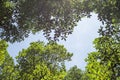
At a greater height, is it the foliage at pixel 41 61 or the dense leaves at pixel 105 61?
the foliage at pixel 41 61

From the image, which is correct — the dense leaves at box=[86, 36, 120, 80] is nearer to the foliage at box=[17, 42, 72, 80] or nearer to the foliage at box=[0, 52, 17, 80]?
the foliage at box=[17, 42, 72, 80]

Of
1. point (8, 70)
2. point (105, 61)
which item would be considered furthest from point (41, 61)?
point (105, 61)

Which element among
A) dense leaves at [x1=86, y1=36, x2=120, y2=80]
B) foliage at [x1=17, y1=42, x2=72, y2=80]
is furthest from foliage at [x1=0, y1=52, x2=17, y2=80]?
dense leaves at [x1=86, y1=36, x2=120, y2=80]

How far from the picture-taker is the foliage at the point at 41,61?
47.3m

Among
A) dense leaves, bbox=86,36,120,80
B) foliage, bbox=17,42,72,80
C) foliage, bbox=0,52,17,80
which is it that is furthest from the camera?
foliage, bbox=0,52,17,80

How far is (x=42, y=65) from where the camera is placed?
47.2m

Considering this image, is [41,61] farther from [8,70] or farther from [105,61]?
[105,61]

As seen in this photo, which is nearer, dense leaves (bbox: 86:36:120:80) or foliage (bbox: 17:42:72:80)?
dense leaves (bbox: 86:36:120:80)

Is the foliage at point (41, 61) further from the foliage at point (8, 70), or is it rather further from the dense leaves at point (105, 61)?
the dense leaves at point (105, 61)

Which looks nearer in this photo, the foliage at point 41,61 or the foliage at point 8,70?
the foliage at point 41,61

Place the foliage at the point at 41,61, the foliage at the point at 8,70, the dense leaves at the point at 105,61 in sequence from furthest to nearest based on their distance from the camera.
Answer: the foliage at the point at 8,70 → the foliage at the point at 41,61 → the dense leaves at the point at 105,61

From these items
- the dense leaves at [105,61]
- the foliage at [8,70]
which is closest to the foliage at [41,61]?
the foliage at [8,70]

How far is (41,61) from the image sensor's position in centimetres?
4825

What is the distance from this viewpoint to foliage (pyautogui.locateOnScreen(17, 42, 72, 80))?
47.3 metres
